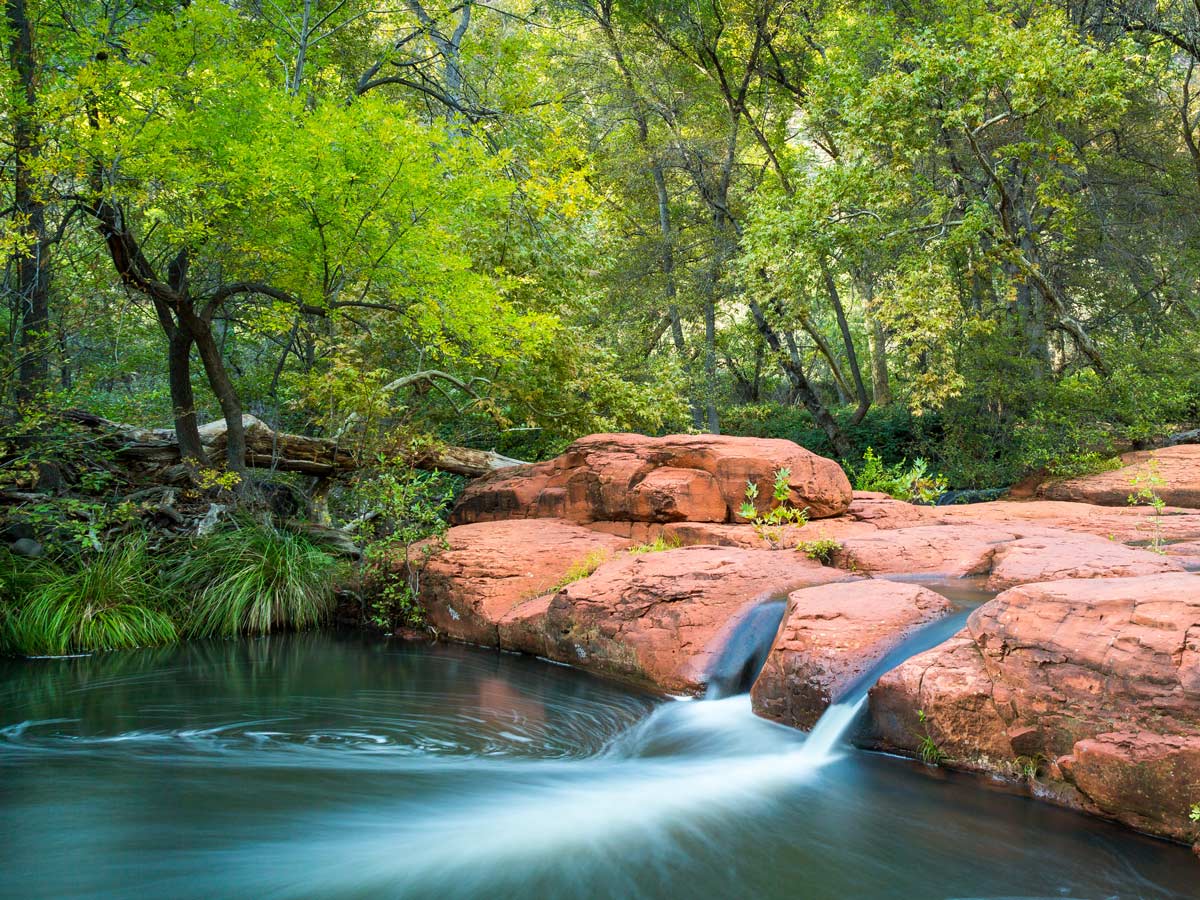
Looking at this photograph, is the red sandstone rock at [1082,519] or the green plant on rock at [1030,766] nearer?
the green plant on rock at [1030,766]

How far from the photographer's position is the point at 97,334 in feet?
38.2

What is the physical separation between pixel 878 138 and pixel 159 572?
42.1ft

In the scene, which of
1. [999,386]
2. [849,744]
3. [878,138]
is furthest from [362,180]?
[999,386]

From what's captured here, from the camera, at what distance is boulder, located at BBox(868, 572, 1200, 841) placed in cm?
394

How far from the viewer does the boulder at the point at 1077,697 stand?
155 inches

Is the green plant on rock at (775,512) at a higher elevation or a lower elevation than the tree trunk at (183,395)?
lower

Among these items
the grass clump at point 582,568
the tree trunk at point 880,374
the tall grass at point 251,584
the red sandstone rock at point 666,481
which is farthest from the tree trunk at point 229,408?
the tree trunk at point 880,374

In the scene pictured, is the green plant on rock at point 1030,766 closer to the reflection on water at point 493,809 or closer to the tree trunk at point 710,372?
the reflection on water at point 493,809

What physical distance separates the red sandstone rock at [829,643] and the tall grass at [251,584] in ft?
19.5

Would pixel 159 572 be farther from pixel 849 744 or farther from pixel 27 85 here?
pixel 849 744

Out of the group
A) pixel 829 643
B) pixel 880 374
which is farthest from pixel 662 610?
pixel 880 374

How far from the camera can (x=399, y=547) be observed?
10.1 meters

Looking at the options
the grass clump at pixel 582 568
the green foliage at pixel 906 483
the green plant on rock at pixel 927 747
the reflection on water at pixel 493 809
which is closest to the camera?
the reflection on water at pixel 493 809

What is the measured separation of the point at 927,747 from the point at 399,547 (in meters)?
6.80
